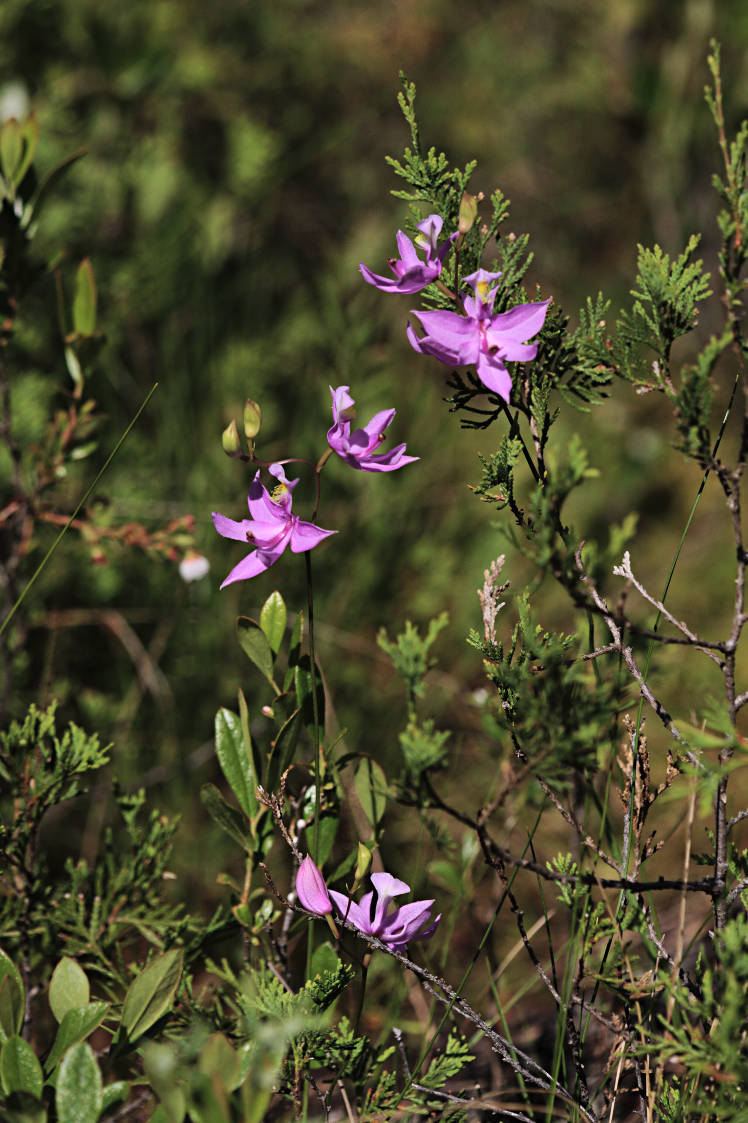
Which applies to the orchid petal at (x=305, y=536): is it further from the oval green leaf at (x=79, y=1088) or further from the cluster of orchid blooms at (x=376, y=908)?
the oval green leaf at (x=79, y=1088)

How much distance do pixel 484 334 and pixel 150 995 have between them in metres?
0.63

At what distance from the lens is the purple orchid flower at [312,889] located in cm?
75

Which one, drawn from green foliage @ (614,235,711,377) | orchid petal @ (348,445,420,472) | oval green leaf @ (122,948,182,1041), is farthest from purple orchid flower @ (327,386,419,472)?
oval green leaf @ (122,948,182,1041)

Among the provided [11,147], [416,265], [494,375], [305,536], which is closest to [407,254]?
[416,265]

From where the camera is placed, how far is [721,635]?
6.66ft

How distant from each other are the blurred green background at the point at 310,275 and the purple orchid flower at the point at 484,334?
85cm

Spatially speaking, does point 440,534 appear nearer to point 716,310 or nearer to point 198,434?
point 198,434

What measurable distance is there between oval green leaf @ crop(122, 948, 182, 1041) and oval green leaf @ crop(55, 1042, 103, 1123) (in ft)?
0.36

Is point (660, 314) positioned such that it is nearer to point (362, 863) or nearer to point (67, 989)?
point (362, 863)

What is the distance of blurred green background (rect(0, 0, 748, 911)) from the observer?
182 cm

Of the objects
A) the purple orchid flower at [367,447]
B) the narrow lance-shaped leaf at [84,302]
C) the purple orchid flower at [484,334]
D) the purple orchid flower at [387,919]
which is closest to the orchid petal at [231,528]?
the purple orchid flower at [367,447]

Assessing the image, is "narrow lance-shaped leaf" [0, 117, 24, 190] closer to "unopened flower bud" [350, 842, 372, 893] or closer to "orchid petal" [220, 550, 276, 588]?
"orchid petal" [220, 550, 276, 588]

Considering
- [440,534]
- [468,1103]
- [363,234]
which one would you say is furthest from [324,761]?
[363,234]

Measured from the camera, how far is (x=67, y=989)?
0.79 meters
